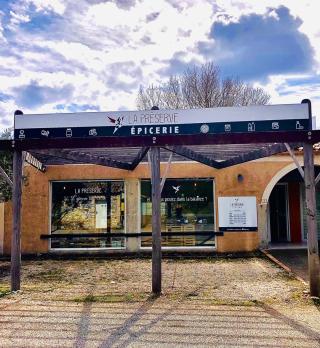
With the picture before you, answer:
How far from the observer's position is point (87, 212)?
42.4ft

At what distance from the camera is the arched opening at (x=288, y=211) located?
14258mm

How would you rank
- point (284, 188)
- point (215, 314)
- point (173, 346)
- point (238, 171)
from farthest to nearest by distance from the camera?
point (284, 188)
point (238, 171)
point (215, 314)
point (173, 346)

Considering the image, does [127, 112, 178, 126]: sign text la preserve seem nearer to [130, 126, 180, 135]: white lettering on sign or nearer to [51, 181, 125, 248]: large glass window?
[130, 126, 180, 135]: white lettering on sign

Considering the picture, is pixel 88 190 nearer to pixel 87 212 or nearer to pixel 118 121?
pixel 87 212

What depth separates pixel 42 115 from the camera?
7453 millimetres

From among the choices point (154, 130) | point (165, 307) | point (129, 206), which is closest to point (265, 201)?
point (129, 206)

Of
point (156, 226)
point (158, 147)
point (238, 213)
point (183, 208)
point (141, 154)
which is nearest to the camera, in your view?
point (156, 226)

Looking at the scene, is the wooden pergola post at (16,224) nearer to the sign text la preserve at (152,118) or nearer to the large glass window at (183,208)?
the sign text la preserve at (152,118)

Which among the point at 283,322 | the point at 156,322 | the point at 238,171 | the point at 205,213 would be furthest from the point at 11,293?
the point at 238,171

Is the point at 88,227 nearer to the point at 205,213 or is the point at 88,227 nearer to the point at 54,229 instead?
the point at 54,229

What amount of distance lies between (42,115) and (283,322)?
5.54m

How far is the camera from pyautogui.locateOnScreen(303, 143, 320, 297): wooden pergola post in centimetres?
684

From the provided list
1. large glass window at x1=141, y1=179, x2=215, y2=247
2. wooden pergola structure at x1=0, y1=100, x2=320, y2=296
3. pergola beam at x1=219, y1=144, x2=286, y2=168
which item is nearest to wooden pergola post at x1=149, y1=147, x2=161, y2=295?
wooden pergola structure at x1=0, y1=100, x2=320, y2=296

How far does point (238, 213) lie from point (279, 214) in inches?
136
